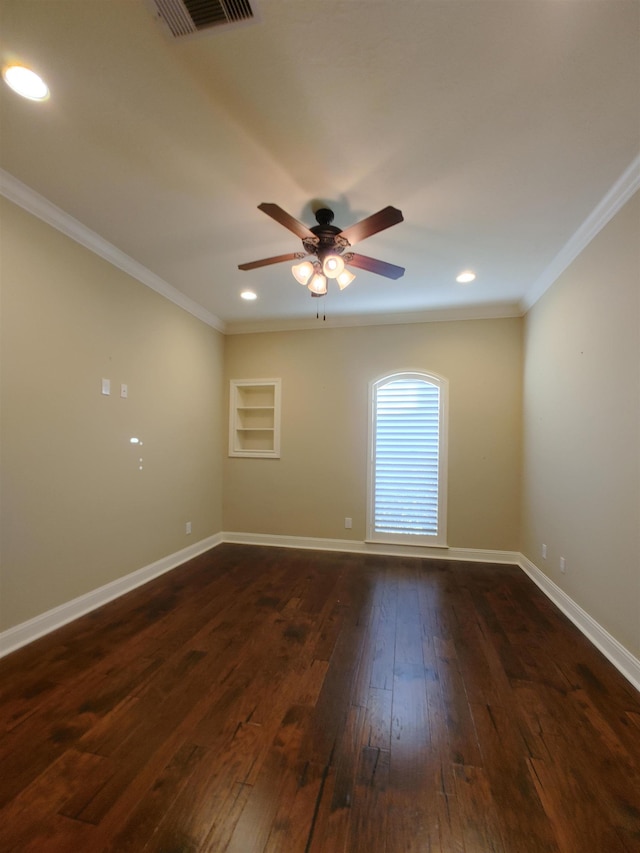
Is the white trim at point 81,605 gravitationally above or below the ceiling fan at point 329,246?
below

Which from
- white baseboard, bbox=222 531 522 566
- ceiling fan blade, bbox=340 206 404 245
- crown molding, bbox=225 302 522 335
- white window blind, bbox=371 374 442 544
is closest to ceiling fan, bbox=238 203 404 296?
ceiling fan blade, bbox=340 206 404 245

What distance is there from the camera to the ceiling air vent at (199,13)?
125 centimetres

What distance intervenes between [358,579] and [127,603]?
202 centimetres

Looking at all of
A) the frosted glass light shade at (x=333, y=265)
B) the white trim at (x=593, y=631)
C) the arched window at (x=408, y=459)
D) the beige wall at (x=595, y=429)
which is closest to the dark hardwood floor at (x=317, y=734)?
the white trim at (x=593, y=631)

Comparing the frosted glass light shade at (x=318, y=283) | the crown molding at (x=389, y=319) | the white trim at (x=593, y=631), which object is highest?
the crown molding at (x=389, y=319)

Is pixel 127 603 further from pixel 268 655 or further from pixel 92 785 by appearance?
pixel 92 785

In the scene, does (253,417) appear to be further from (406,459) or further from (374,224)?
(374,224)

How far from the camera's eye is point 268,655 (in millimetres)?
2246

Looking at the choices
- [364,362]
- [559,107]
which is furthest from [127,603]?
[559,107]

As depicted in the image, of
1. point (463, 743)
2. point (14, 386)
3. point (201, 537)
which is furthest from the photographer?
point (201, 537)

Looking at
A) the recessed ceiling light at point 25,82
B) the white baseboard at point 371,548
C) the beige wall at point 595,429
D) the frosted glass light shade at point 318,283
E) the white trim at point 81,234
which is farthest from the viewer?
the white baseboard at point 371,548

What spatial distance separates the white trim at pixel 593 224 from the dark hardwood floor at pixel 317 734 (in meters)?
2.78

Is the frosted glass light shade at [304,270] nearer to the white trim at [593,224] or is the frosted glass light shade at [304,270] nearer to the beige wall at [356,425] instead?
the white trim at [593,224]

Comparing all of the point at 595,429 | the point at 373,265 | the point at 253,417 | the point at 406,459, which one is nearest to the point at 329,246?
the point at 373,265
